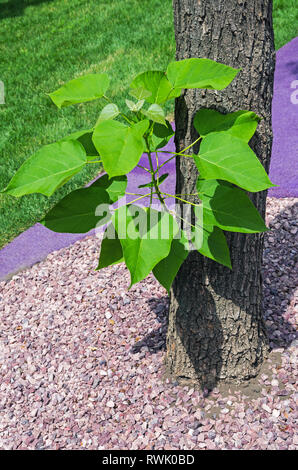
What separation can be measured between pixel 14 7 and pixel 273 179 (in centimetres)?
983

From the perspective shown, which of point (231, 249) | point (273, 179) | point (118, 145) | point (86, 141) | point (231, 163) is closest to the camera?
point (118, 145)

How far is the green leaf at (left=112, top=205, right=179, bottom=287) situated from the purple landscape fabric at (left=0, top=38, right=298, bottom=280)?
2.42 m

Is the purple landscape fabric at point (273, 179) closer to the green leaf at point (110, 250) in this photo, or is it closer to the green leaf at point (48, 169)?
the green leaf at point (110, 250)

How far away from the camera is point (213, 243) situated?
6.61 ft

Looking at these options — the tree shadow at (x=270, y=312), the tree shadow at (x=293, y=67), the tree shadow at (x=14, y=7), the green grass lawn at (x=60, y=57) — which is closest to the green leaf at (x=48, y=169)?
the tree shadow at (x=270, y=312)

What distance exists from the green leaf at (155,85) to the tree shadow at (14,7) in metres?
10.9

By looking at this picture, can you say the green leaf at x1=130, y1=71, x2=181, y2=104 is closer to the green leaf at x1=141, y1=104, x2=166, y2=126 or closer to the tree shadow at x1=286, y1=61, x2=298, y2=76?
the green leaf at x1=141, y1=104, x2=166, y2=126

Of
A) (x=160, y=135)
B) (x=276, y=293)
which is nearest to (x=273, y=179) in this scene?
(x=276, y=293)

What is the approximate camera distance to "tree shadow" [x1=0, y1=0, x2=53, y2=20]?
453 inches

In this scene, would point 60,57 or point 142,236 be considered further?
point 60,57

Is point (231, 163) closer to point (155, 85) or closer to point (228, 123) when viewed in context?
point (228, 123)

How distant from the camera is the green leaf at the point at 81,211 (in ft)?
6.31

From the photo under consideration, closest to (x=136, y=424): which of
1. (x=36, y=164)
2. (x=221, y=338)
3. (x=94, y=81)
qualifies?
(x=221, y=338)

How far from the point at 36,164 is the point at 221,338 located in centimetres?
131
